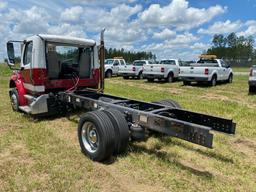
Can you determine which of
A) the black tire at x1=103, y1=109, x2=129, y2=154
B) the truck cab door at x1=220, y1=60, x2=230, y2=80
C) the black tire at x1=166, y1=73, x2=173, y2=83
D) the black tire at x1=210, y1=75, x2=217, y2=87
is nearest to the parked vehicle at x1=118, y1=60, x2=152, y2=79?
the black tire at x1=166, y1=73, x2=173, y2=83

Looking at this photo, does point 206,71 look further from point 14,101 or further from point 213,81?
point 14,101

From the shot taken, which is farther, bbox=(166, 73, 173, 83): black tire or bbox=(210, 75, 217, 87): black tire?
bbox=(166, 73, 173, 83): black tire

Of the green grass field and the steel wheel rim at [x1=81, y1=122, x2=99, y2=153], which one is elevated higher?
the steel wheel rim at [x1=81, y1=122, x2=99, y2=153]

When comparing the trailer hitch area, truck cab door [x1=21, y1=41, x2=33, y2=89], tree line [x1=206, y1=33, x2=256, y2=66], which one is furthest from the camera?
tree line [x1=206, y1=33, x2=256, y2=66]

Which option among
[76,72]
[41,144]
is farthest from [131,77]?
[41,144]

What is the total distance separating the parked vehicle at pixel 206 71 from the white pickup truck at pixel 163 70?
1730 millimetres

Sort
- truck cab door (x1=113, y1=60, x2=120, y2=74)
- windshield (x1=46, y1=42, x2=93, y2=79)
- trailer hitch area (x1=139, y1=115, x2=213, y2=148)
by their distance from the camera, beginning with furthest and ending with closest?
truck cab door (x1=113, y1=60, x2=120, y2=74), windshield (x1=46, y1=42, x2=93, y2=79), trailer hitch area (x1=139, y1=115, x2=213, y2=148)

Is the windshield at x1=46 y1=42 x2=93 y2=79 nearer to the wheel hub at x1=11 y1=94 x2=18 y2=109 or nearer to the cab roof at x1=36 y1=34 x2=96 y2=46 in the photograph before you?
the cab roof at x1=36 y1=34 x2=96 y2=46

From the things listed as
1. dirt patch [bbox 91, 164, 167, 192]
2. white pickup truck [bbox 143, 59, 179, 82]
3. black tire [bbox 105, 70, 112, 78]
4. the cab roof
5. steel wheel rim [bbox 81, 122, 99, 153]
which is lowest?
dirt patch [bbox 91, 164, 167, 192]

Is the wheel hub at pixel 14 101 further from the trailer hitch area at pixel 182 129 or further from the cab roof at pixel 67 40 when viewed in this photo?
the trailer hitch area at pixel 182 129

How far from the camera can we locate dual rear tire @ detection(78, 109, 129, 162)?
4535 millimetres

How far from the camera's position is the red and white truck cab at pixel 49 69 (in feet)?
23.7

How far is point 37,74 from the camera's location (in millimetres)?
7223

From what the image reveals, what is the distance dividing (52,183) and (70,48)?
4.94 m
